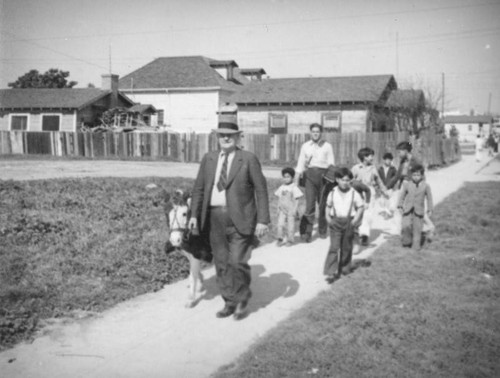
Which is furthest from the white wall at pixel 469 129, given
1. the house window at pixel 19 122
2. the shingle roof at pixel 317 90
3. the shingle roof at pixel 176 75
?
the house window at pixel 19 122

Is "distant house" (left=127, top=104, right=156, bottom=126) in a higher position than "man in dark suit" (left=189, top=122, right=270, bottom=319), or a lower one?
higher

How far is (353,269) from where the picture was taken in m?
6.98

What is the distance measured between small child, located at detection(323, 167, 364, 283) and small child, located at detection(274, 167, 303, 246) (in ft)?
5.01

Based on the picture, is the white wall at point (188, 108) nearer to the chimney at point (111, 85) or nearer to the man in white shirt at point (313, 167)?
the chimney at point (111, 85)

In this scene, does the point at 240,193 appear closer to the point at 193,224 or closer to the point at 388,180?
the point at 193,224

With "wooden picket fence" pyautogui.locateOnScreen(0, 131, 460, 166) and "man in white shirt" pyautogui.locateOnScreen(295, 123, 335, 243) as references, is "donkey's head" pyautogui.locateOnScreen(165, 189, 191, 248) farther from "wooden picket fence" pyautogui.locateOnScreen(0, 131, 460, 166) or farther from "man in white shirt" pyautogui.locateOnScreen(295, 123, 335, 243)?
"wooden picket fence" pyautogui.locateOnScreen(0, 131, 460, 166)

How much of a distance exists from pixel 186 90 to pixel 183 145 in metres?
12.5

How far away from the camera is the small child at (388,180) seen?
30.7 ft

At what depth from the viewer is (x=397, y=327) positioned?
4.76 m

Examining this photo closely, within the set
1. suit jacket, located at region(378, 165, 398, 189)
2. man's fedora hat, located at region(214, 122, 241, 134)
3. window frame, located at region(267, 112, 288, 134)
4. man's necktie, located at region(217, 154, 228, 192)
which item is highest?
window frame, located at region(267, 112, 288, 134)

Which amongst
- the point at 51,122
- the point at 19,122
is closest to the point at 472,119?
the point at 51,122

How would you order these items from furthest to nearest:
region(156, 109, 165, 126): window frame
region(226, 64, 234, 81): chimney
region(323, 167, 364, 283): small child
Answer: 1. region(226, 64, 234, 81): chimney
2. region(156, 109, 165, 126): window frame
3. region(323, 167, 364, 283): small child

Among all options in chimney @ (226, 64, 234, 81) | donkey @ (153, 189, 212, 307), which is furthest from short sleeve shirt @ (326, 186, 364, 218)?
chimney @ (226, 64, 234, 81)

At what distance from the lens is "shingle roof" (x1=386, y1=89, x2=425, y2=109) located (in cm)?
3356
